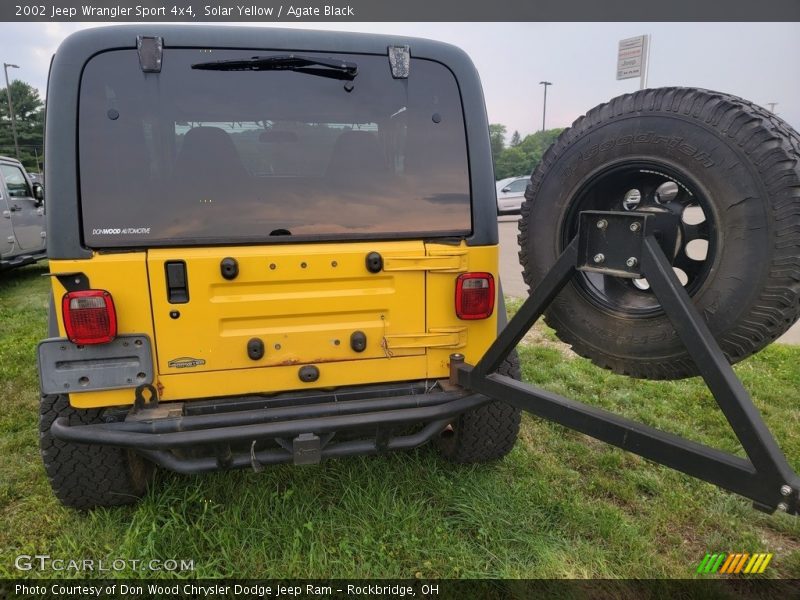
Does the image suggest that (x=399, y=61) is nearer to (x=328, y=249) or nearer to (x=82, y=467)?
(x=328, y=249)

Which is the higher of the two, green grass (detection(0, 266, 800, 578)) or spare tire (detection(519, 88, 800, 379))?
spare tire (detection(519, 88, 800, 379))

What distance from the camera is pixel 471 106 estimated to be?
2.46 m

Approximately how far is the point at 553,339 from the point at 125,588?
445 cm

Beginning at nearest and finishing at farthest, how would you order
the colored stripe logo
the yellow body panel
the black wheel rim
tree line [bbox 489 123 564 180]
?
the black wheel rim
the yellow body panel
the colored stripe logo
tree line [bbox 489 123 564 180]

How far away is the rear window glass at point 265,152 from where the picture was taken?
83.5 inches

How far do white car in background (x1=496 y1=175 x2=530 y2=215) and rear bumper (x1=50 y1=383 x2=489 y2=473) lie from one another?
14912mm

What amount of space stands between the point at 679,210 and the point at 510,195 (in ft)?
51.9

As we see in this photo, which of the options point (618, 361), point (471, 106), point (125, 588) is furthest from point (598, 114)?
point (125, 588)

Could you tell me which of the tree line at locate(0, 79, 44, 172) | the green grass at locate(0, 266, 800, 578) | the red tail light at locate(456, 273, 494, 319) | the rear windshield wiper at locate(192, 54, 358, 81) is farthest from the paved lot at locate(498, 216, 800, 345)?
the tree line at locate(0, 79, 44, 172)

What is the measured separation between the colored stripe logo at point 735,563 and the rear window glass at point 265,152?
189cm

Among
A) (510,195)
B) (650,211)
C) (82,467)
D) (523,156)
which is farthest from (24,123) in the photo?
(650,211)

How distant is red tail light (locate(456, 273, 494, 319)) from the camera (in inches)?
96.4

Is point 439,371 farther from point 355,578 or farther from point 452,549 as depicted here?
point 355,578

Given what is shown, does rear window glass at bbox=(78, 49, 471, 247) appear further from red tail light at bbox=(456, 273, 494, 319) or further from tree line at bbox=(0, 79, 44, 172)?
tree line at bbox=(0, 79, 44, 172)
